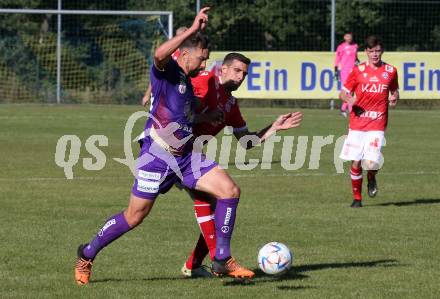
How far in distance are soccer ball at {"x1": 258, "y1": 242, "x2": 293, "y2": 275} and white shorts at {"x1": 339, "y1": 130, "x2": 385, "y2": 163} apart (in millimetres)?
5735

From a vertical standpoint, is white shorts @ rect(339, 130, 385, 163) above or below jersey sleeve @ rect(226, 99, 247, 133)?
below

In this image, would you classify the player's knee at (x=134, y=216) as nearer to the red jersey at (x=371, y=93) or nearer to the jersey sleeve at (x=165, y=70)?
the jersey sleeve at (x=165, y=70)

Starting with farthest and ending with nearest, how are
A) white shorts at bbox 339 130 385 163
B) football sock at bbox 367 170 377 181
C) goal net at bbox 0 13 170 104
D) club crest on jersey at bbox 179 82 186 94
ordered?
goal net at bbox 0 13 170 104 < football sock at bbox 367 170 377 181 < white shorts at bbox 339 130 385 163 < club crest on jersey at bbox 179 82 186 94

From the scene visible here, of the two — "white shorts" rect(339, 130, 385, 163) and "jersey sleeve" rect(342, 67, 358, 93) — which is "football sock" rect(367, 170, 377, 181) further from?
"jersey sleeve" rect(342, 67, 358, 93)

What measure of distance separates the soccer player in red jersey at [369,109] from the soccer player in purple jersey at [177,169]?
20.0 feet

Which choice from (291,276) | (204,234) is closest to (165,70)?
(204,234)

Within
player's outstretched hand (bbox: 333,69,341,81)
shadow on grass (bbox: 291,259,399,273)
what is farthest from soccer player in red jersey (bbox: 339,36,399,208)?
player's outstretched hand (bbox: 333,69,341,81)

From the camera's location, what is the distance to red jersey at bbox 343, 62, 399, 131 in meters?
14.5

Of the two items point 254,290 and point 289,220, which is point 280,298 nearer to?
point 254,290

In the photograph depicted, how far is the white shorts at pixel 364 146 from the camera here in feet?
47.5

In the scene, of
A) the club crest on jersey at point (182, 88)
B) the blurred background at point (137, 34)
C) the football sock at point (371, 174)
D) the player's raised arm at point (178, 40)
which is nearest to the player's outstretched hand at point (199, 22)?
the player's raised arm at point (178, 40)

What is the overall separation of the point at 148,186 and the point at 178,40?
135 cm

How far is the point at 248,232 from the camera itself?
11570mm

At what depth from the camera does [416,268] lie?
375 inches
